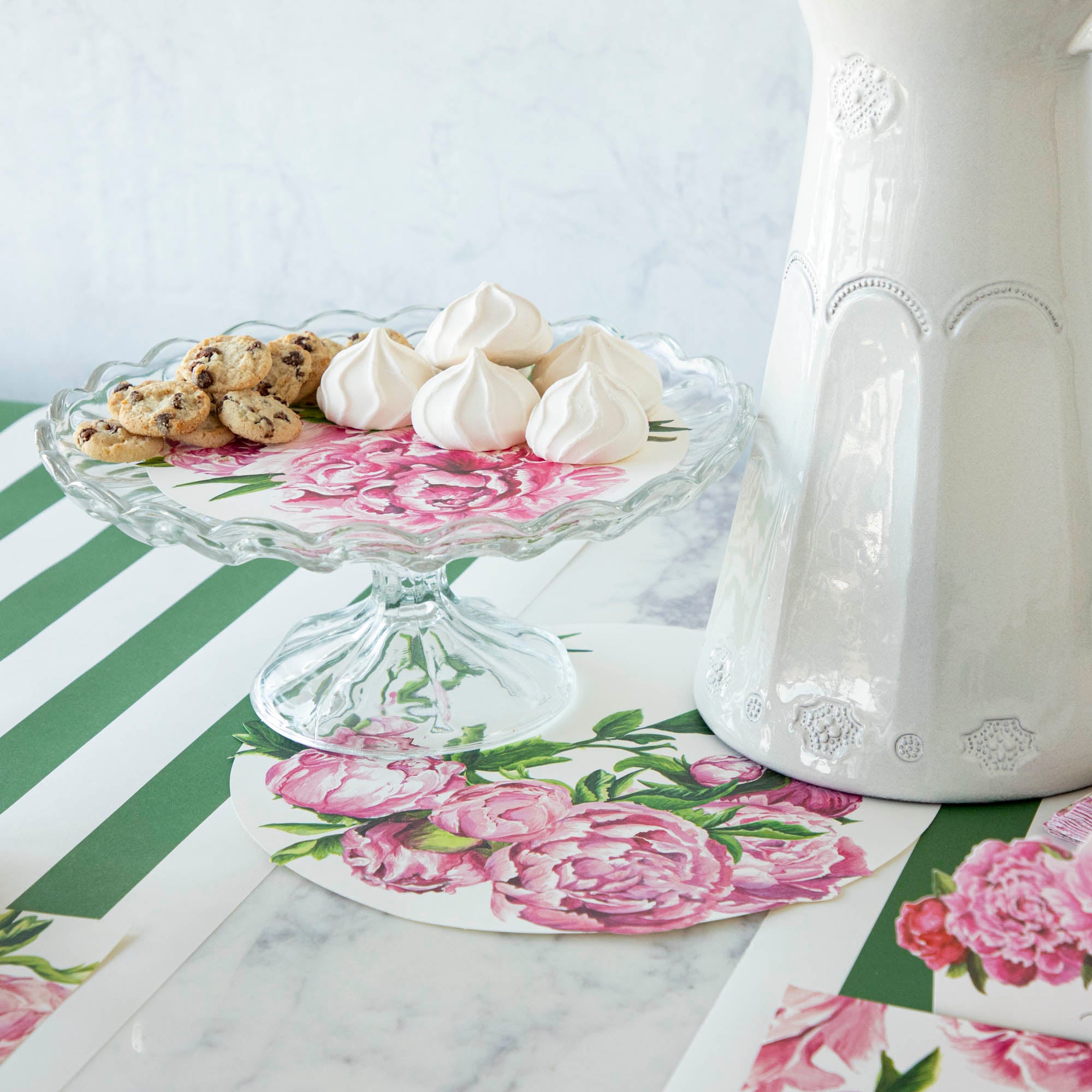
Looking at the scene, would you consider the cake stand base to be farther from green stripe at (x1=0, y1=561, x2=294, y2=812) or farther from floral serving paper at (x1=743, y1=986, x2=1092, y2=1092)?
floral serving paper at (x1=743, y1=986, x2=1092, y2=1092)

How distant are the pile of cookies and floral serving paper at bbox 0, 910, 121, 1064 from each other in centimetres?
21

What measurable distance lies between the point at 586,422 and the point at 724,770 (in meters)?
0.18

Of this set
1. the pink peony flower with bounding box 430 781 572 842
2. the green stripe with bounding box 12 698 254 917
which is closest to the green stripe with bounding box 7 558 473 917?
the green stripe with bounding box 12 698 254 917

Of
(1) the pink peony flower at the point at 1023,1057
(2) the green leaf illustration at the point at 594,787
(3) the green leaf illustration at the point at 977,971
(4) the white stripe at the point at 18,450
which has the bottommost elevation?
(3) the green leaf illustration at the point at 977,971

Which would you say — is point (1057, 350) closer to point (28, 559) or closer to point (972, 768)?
point (972, 768)

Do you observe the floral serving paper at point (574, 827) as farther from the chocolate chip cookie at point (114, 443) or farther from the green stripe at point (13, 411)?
the green stripe at point (13, 411)

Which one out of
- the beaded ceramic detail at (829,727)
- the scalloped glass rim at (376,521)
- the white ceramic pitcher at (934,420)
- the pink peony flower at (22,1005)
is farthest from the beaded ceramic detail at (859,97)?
the pink peony flower at (22,1005)

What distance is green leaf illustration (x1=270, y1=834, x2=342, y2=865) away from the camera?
1.82 feet

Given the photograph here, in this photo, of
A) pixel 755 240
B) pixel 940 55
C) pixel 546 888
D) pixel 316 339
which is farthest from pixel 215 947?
pixel 755 240

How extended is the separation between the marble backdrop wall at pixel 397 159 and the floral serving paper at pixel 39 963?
66cm

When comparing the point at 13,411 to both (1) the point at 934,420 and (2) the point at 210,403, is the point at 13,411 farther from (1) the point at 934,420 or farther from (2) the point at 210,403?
(1) the point at 934,420

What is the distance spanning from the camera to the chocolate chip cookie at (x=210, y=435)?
0.62 metres

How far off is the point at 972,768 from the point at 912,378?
17cm

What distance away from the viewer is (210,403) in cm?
62
